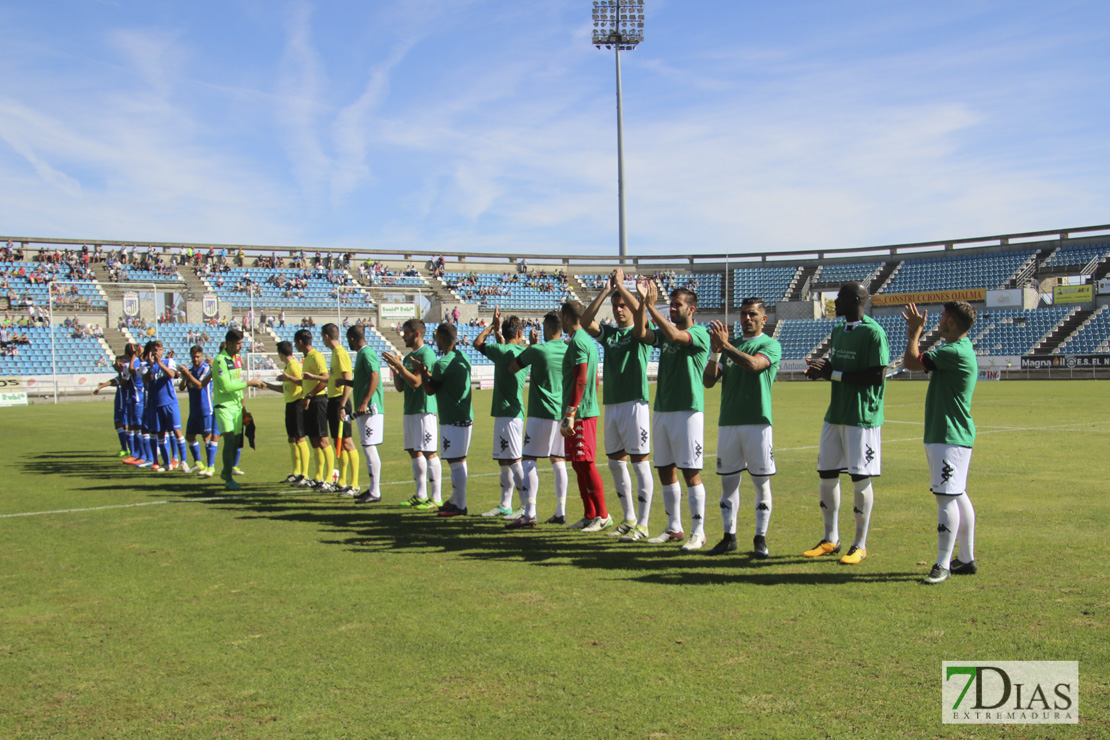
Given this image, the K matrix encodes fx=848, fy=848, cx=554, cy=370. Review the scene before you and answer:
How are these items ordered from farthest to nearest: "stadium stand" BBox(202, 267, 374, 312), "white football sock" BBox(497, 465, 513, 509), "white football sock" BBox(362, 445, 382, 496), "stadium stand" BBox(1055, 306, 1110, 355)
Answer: "stadium stand" BBox(202, 267, 374, 312) → "stadium stand" BBox(1055, 306, 1110, 355) → "white football sock" BBox(362, 445, 382, 496) → "white football sock" BBox(497, 465, 513, 509)

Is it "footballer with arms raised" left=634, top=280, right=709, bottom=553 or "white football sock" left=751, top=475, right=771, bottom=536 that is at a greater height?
"footballer with arms raised" left=634, top=280, right=709, bottom=553

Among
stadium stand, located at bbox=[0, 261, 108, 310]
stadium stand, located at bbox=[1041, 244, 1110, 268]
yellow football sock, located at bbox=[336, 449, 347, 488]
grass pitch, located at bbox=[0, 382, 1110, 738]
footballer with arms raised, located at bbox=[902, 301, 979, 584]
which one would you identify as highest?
stadium stand, located at bbox=[1041, 244, 1110, 268]

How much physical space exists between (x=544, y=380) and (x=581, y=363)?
2.29 ft

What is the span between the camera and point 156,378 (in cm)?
1530

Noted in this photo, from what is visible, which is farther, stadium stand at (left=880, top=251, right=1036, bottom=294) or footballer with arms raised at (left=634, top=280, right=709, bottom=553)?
stadium stand at (left=880, top=251, right=1036, bottom=294)

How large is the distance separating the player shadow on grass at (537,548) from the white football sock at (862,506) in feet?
1.05

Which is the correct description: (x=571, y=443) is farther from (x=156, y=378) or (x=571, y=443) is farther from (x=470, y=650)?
(x=156, y=378)

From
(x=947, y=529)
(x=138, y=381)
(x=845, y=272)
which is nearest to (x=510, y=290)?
(x=845, y=272)

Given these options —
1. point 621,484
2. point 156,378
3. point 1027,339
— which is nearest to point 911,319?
point 621,484

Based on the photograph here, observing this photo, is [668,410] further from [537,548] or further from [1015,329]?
[1015,329]

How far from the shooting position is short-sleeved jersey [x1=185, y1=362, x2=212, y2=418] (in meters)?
13.9

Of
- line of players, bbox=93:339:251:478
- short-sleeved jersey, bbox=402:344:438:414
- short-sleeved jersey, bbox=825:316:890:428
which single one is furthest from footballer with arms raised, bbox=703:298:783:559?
line of players, bbox=93:339:251:478

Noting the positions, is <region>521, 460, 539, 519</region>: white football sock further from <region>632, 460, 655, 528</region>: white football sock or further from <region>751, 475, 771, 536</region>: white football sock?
<region>751, 475, 771, 536</region>: white football sock
